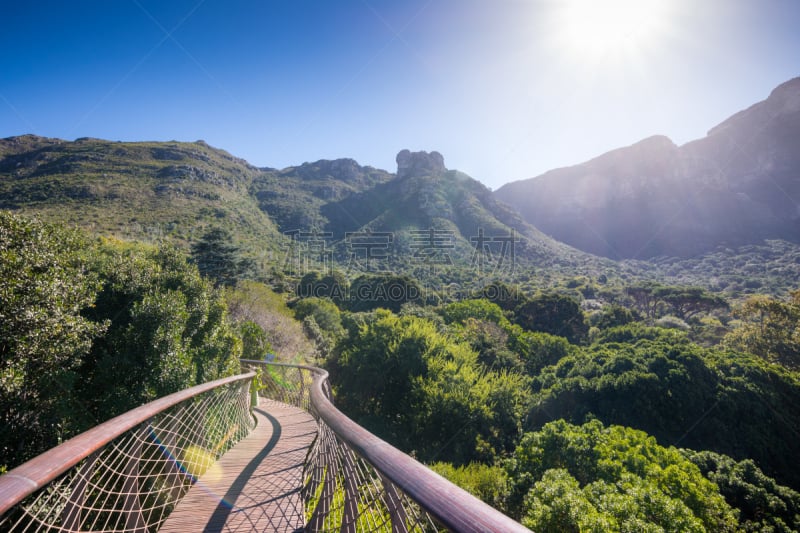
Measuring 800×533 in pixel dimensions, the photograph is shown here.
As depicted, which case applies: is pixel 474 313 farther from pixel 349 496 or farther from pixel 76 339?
pixel 349 496

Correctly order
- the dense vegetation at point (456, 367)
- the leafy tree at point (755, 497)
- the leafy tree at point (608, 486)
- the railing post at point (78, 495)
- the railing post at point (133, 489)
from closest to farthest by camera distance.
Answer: the railing post at point (78, 495) → the railing post at point (133, 489) → the dense vegetation at point (456, 367) → the leafy tree at point (608, 486) → the leafy tree at point (755, 497)

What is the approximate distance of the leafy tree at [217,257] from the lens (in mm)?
26406

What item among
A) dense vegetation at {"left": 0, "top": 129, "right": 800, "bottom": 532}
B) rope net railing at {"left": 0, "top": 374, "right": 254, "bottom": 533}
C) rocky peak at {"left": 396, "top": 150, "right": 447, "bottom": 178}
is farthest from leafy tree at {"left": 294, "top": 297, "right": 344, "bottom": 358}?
rocky peak at {"left": 396, "top": 150, "right": 447, "bottom": 178}

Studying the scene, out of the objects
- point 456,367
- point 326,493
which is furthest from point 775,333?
point 326,493

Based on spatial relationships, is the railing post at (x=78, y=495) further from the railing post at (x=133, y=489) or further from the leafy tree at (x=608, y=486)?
the leafy tree at (x=608, y=486)

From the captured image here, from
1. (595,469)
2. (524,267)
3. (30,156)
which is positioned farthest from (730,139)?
(30,156)

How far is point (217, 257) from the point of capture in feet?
88.7

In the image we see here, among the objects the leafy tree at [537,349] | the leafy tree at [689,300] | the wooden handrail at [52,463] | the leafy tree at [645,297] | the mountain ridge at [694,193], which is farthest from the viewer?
the mountain ridge at [694,193]

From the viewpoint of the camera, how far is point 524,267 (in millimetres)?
60281

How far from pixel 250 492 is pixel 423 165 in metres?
88.8

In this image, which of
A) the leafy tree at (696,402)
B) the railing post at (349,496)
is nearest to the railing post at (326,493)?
the railing post at (349,496)

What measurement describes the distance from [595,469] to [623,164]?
135054mm

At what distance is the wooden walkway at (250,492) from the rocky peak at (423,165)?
3253 inches

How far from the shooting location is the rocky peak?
84.5m
